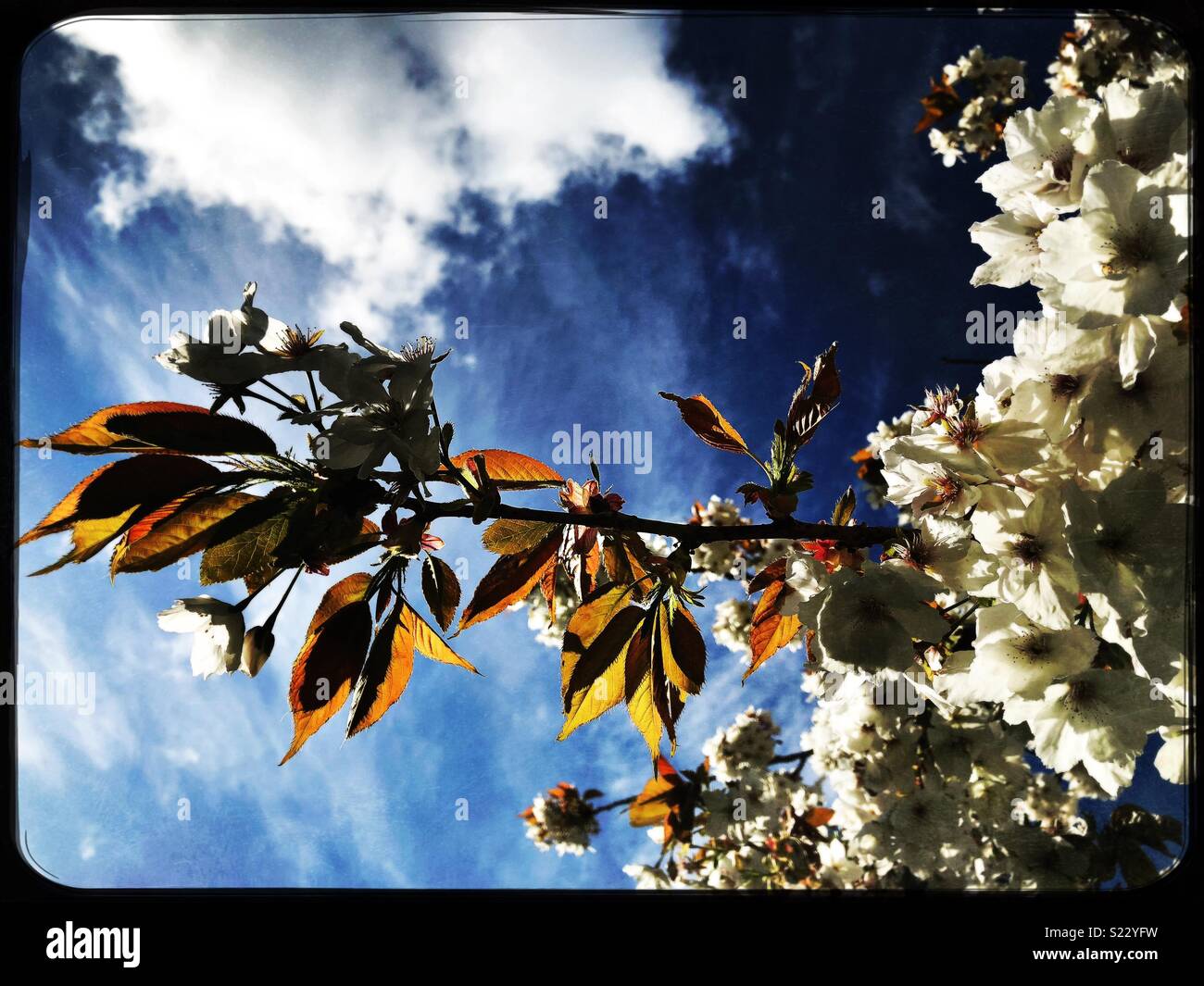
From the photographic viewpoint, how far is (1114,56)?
1.38 metres

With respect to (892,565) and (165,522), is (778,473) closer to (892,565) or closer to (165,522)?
(892,565)

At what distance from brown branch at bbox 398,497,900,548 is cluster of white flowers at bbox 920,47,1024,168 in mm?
1156

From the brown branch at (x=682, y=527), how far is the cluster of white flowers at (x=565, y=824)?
1.15m

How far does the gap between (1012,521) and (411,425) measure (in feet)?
1.60

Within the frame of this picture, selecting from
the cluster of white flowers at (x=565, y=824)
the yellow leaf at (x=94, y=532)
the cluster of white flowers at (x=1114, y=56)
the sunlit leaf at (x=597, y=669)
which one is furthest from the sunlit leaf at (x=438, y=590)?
A: the cluster of white flowers at (x=565, y=824)

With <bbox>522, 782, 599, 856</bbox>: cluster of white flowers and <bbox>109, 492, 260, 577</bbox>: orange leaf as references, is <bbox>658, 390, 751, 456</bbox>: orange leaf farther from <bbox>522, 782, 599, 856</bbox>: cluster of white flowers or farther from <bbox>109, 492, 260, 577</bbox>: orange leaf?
<bbox>522, 782, 599, 856</bbox>: cluster of white flowers

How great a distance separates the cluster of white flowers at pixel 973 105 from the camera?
56.4 inches

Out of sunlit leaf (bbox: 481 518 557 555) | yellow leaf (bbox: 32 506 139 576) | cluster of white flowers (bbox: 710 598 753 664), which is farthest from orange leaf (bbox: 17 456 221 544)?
cluster of white flowers (bbox: 710 598 753 664)

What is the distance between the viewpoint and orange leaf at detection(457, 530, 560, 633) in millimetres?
614

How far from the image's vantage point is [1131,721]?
57 centimetres

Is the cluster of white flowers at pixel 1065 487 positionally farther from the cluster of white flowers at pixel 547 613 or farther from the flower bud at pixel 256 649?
the cluster of white flowers at pixel 547 613

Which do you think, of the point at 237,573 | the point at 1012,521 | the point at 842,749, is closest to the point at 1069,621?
the point at 1012,521
